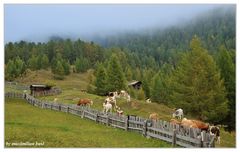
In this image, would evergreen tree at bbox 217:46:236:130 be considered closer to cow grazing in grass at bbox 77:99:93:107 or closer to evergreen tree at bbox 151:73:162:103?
cow grazing in grass at bbox 77:99:93:107

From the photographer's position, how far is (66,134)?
2181 cm

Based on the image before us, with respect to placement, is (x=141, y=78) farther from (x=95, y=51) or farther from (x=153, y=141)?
(x=153, y=141)

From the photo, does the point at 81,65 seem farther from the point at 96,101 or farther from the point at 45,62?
the point at 96,101

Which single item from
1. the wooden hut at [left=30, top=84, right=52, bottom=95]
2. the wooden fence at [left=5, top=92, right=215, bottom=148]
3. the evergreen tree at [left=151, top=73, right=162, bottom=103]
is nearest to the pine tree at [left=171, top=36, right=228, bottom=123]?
the wooden fence at [left=5, top=92, right=215, bottom=148]

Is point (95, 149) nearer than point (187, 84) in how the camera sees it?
Yes

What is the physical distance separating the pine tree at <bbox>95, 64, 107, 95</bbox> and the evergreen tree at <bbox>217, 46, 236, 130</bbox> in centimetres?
1619

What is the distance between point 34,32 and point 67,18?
315 centimetres

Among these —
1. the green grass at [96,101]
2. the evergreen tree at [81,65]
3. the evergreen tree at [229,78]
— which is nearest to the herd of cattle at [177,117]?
the green grass at [96,101]

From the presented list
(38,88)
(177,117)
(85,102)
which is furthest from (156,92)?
(177,117)

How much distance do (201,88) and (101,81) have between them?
20314mm

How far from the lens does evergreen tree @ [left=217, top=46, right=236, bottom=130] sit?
95.3 ft

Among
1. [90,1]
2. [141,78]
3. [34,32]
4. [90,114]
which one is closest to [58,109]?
[90,114]

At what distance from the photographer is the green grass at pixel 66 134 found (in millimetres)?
20453

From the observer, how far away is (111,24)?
1037 inches
